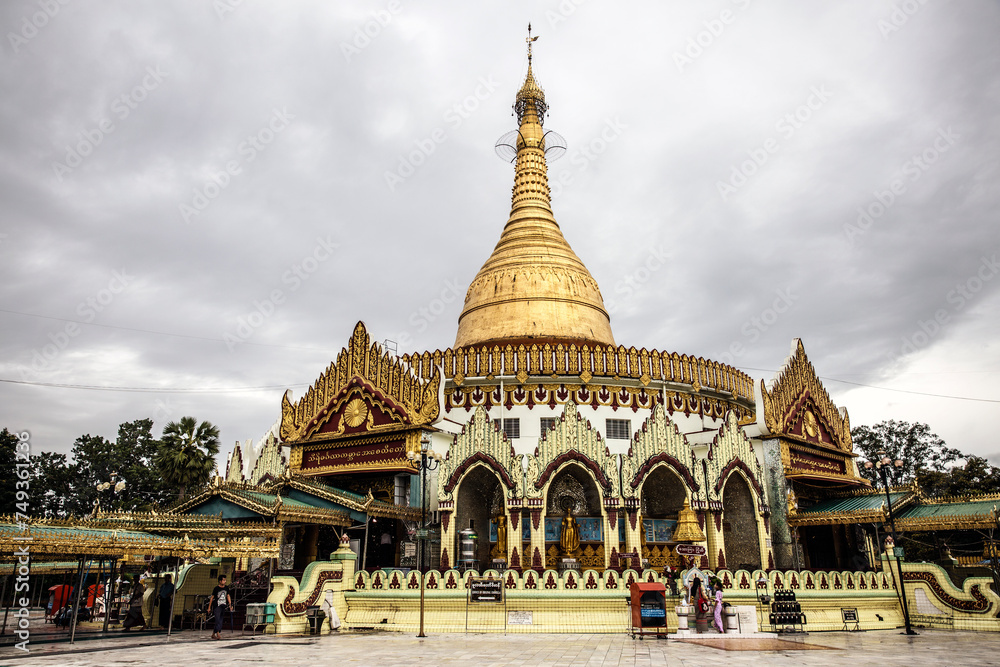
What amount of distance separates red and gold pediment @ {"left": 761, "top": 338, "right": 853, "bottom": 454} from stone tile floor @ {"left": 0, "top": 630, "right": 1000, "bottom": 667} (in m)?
12.0

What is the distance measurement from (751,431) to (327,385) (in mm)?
18809

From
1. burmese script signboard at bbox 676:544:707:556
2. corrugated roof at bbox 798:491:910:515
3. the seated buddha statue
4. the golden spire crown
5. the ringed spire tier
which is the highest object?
the golden spire crown

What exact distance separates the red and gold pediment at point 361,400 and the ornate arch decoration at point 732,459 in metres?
11.3

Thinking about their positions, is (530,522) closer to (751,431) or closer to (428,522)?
(428,522)

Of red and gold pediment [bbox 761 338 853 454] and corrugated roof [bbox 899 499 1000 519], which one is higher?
red and gold pediment [bbox 761 338 853 454]

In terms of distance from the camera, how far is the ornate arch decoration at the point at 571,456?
27.7m

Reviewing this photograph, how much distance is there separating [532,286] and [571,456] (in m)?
12.2

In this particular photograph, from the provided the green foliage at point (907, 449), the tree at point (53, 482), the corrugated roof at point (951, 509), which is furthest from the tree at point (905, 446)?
the tree at point (53, 482)

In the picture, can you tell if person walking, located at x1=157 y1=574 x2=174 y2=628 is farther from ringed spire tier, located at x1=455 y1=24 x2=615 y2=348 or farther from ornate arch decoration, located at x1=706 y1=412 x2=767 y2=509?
ornate arch decoration, located at x1=706 y1=412 x2=767 y2=509

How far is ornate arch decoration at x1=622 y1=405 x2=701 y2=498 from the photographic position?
28.1m

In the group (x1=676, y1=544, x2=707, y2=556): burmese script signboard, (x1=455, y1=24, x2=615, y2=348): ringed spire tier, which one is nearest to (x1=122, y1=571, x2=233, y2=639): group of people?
(x1=676, y1=544, x2=707, y2=556): burmese script signboard

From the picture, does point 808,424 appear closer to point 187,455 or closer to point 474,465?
point 474,465

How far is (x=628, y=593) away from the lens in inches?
863

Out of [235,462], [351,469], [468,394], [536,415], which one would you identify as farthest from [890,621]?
[235,462]
